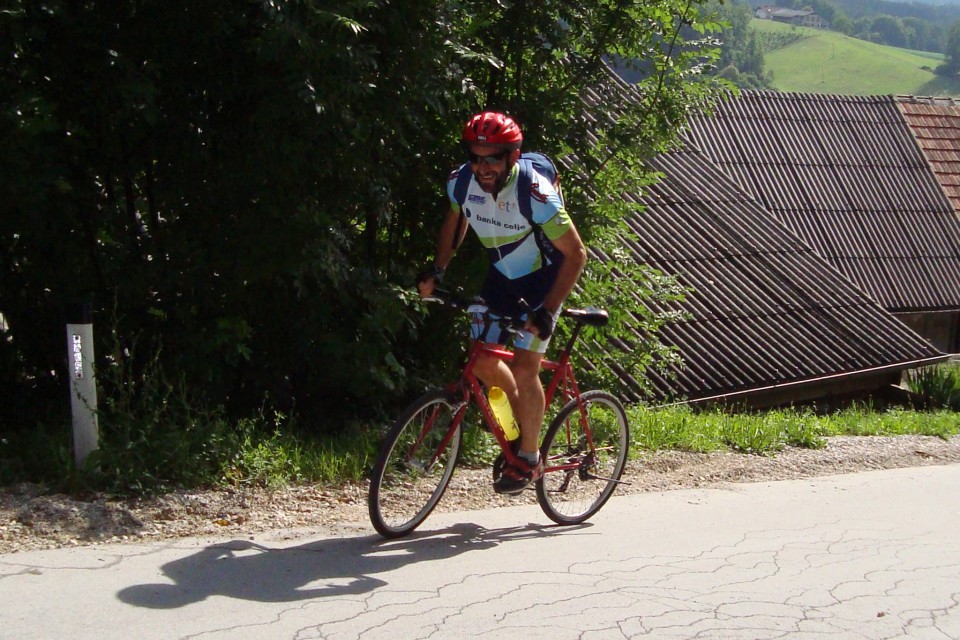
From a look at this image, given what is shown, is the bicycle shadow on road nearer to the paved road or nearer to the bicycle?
the paved road

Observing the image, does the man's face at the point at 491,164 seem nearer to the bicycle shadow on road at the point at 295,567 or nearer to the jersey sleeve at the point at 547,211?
the jersey sleeve at the point at 547,211

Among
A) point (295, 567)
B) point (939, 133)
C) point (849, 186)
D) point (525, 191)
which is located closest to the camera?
point (295, 567)

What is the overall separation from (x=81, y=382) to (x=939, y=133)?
27974mm

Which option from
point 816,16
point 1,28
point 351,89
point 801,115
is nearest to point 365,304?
point 351,89

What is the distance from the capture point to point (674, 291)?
9.05 metres

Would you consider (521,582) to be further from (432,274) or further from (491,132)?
(491,132)

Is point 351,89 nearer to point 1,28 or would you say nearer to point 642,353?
point 1,28

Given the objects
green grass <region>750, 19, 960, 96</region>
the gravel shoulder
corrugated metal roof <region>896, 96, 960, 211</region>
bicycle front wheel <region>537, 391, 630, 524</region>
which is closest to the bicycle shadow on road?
the gravel shoulder

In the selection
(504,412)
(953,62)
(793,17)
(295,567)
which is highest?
(793,17)

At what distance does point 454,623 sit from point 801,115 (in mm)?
24563

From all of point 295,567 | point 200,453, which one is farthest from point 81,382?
point 295,567

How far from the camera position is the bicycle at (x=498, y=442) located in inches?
216

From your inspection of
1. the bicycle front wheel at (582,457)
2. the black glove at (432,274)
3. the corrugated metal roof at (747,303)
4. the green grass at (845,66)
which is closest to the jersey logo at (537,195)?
the black glove at (432,274)

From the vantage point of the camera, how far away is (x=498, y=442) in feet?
18.9
